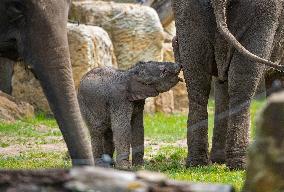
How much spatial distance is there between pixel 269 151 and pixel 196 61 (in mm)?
4612

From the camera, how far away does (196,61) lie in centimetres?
941

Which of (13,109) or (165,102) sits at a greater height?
(13,109)

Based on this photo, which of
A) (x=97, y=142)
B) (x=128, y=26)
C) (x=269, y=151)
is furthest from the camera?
(x=128, y=26)

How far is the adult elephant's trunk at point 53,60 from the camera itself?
6.95 m

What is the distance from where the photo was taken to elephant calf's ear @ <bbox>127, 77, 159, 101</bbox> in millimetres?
9609

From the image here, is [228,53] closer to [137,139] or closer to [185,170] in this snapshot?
[185,170]

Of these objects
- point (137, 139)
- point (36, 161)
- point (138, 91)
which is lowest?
point (36, 161)

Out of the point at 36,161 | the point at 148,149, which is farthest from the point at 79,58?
the point at 36,161

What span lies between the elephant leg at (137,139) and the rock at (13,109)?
6.25 metres

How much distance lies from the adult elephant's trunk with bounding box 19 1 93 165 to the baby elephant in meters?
2.46

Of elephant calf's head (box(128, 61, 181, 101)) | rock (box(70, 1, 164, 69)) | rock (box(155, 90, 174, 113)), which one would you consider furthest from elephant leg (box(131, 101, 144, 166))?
rock (box(155, 90, 174, 113))

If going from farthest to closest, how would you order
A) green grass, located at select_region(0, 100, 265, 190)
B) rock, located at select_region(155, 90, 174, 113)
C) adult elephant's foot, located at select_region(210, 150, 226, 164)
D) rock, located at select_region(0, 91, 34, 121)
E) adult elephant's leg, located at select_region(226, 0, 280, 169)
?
rock, located at select_region(155, 90, 174, 113) → rock, located at select_region(0, 91, 34, 121) → adult elephant's foot, located at select_region(210, 150, 226, 164) → adult elephant's leg, located at select_region(226, 0, 280, 169) → green grass, located at select_region(0, 100, 265, 190)

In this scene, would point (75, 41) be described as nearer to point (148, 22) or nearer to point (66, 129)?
point (148, 22)

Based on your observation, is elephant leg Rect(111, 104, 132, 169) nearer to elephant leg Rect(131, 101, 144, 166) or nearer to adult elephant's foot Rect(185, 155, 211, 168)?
elephant leg Rect(131, 101, 144, 166)
